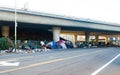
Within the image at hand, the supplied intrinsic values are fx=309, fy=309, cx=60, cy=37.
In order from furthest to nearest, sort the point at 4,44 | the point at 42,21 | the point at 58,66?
1. the point at 42,21
2. the point at 4,44
3. the point at 58,66

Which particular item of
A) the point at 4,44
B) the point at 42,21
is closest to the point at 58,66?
the point at 4,44

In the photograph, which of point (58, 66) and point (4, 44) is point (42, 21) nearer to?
point (4, 44)

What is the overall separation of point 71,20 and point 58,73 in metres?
51.5

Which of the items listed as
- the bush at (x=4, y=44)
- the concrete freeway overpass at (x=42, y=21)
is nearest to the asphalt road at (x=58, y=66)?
the bush at (x=4, y=44)

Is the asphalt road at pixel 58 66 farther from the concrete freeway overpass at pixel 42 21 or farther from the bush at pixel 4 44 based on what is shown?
the concrete freeway overpass at pixel 42 21

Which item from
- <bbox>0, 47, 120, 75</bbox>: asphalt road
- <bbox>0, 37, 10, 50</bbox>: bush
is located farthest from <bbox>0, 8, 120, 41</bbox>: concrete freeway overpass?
<bbox>0, 47, 120, 75</bbox>: asphalt road

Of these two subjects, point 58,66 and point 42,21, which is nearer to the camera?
point 58,66

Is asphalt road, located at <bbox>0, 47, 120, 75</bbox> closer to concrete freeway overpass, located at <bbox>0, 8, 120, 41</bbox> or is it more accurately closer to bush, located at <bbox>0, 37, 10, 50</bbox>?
bush, located at <bbox>0, 37, 10, 50</bbox>

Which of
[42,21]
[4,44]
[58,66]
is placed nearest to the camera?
[58,66]

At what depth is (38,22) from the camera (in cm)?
5722

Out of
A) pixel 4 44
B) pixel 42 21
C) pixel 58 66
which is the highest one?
pixel 42 21

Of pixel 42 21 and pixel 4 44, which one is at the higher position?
pixel 42 21

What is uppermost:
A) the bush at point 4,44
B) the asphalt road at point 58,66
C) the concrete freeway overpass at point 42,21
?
the concrete freeway overpass at point 42,21

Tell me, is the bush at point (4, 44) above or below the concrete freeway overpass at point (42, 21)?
below
